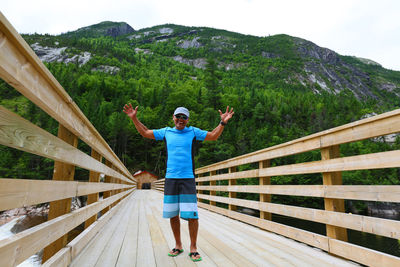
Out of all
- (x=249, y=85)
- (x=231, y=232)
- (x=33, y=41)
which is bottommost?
(x=231, y=232)

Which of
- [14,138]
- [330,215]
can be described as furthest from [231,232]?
[14,138]

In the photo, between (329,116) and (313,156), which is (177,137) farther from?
(329,116)

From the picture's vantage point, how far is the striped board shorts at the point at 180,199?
2523 millimetres

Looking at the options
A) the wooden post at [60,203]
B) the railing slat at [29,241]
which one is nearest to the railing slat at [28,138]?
the wooden post at [60,203]

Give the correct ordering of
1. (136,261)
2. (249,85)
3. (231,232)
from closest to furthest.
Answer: (136,261)
(231,232)
(249,85)

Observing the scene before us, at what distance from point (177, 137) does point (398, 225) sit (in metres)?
1.99

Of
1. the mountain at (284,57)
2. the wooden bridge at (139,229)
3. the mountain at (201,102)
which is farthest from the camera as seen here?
the mountain at (284,57)

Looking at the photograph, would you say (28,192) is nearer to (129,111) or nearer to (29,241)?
(29,241)

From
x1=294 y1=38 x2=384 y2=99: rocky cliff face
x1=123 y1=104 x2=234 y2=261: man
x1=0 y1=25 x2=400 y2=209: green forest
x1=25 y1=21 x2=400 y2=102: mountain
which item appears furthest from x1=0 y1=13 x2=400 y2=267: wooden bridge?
x1=294 y1=38 x2=384 y2=99: rocky cliff face

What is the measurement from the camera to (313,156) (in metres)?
38.1

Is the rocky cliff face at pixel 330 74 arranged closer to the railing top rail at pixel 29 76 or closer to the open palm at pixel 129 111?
the open palm at pixel 129 111

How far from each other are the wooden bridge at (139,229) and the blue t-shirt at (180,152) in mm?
816

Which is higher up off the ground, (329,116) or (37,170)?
(329,116)

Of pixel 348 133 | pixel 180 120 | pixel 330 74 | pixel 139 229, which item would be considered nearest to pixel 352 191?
pixel 348 133
